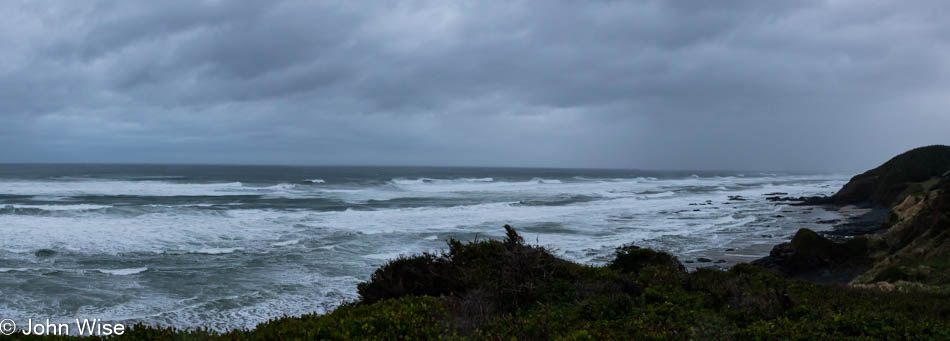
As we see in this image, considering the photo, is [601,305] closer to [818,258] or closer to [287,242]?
[818,258]

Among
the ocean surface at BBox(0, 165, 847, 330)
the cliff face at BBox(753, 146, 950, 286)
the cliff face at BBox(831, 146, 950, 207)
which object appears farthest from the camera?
the cliff face at BBox(831, 146, 950, 207)

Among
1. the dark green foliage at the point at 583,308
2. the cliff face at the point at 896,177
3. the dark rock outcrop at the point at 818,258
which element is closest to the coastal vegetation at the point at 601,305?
the dark green foliage at the point at 583,308

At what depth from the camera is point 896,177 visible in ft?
132

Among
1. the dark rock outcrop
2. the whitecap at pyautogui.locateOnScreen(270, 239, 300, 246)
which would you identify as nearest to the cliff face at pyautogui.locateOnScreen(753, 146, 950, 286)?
the dark rock outcrop

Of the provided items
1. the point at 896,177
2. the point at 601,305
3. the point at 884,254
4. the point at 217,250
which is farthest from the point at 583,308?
the point at 896,177

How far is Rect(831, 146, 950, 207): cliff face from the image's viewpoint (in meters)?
38.5

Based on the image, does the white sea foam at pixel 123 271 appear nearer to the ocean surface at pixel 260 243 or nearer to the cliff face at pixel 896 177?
the ocean surface at pixel 260 243

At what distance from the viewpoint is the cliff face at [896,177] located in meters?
38.5

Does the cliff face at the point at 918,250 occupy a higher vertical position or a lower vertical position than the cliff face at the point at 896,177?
lower

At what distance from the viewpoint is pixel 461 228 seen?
91.2ft

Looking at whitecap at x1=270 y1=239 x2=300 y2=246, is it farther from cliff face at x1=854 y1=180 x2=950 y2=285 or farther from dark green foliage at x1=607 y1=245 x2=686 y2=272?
cliff face at x1=854 y1=180 x2=950 y2=285

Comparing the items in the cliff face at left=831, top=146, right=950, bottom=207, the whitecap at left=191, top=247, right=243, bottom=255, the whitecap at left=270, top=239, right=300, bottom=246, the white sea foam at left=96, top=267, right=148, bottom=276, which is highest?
the cliff face at left=831, top=146, right=950, bottom=207

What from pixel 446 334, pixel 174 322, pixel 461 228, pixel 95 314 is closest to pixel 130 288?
pixel 95 314

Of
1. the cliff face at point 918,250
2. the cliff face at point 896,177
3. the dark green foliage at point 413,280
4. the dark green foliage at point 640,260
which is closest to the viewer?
the dark green foliage at point 413,280
